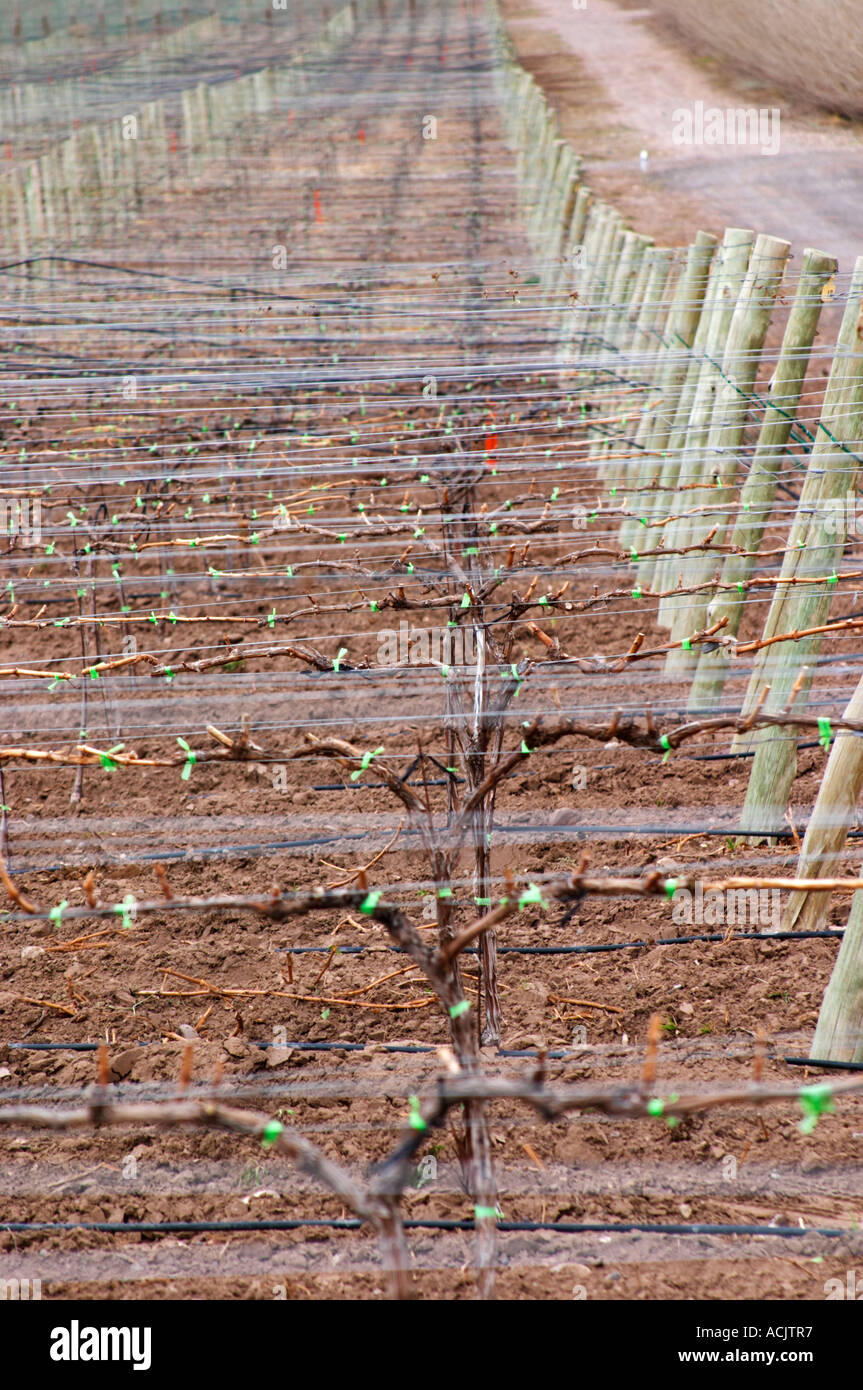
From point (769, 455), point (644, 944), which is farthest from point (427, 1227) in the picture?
point (769, 455)

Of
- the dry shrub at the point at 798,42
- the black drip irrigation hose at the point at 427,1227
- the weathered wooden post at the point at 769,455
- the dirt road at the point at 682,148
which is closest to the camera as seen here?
the black drip irrigation hose at the point at 427,1227

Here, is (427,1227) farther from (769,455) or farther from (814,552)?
(769,455)

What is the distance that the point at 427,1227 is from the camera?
256 cm

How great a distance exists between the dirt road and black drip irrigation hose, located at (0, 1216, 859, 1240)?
28.7 feet

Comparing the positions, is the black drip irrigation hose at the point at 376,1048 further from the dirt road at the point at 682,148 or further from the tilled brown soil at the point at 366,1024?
the dirt road at the point at 682,148

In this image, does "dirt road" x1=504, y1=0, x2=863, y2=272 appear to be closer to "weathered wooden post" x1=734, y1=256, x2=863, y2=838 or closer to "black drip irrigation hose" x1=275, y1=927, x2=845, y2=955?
"weathered wooden post" x1=734, y1=256, x2=863, y2=838

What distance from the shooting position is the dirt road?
37.8 feet

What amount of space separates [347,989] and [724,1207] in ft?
4.27

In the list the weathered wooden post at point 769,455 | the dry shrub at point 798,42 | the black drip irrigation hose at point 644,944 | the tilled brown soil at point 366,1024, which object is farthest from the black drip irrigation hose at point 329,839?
the dry shrub at point 798,42

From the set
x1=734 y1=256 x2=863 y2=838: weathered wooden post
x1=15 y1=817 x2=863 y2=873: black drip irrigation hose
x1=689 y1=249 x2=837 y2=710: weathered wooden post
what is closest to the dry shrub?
x1=689 y1=249 x2=837 y2=710: weathered wooden post

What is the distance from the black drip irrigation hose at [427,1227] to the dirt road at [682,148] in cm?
875

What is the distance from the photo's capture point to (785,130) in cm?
1516

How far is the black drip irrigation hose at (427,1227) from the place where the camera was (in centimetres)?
249
